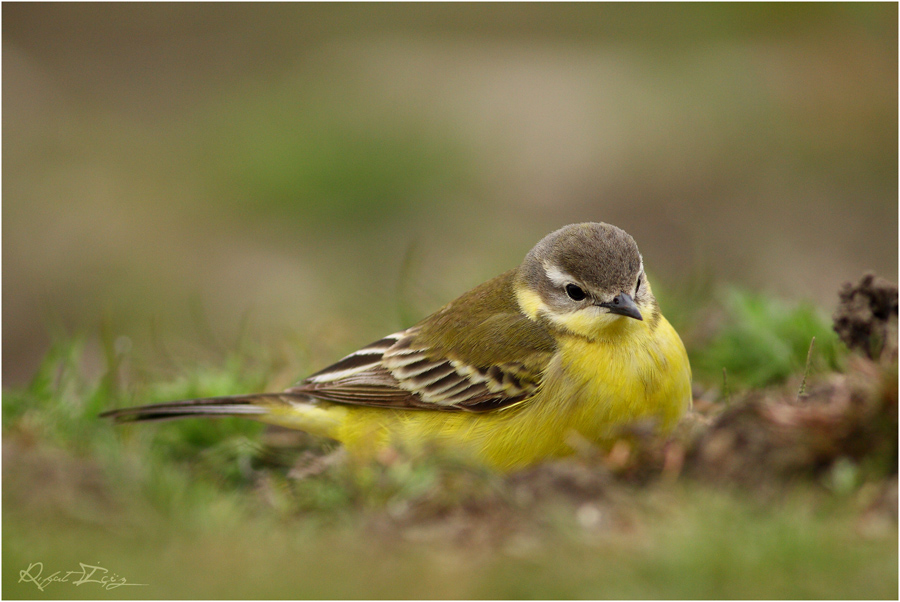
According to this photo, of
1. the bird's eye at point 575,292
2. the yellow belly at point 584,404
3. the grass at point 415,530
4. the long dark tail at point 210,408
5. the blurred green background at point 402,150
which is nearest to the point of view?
the grass at point 415,530

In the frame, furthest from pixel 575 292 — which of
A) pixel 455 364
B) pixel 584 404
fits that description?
pixel 455 364

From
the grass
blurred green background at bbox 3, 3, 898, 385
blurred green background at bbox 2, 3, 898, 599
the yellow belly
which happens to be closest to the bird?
the yellow belly

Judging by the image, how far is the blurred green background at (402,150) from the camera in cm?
1448

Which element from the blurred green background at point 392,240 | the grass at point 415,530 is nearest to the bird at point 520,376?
the grass at point 415,530

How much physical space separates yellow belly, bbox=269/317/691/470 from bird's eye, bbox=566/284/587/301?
29cm

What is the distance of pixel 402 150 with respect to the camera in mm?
16734

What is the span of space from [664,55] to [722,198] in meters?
4.52

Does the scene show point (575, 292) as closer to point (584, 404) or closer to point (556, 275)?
point (556, 275)

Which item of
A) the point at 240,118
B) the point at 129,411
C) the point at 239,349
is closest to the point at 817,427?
the point at 129,411

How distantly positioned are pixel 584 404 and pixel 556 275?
0.98m

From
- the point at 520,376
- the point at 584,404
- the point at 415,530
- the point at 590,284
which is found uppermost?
the point at 590,284

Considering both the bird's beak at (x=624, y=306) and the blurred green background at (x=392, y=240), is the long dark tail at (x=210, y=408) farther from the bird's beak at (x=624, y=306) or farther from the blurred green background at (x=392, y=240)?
the bird's beak at (x=624, y=306)

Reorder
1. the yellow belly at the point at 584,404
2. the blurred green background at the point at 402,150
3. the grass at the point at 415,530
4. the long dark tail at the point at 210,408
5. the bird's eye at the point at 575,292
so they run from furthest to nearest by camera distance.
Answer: the blurred green background at the point at 402,150, the long dark tail at the point at 210,408, the bird's eye at the point at 575,292, the yellow belly at the point at 584,404, the grass at the point at 415,530

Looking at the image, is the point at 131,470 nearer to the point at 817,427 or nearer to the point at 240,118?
the point at 817,427
